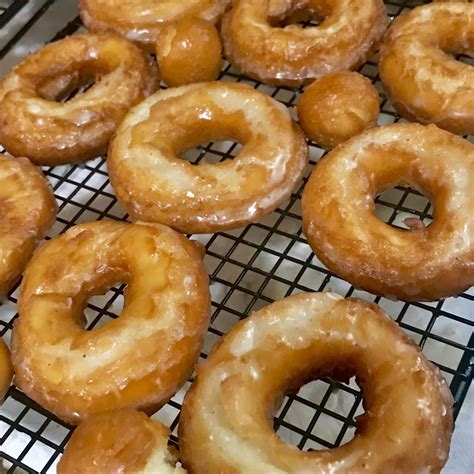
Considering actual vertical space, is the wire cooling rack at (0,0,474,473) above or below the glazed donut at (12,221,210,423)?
below

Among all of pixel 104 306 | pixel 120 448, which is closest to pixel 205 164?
pixel 104 306

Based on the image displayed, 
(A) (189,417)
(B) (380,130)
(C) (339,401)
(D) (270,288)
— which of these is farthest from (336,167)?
(A) (189,417)

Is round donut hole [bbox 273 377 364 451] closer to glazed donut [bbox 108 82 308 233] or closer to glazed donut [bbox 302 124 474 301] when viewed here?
glazed donut [bbox 302 124 474 301]

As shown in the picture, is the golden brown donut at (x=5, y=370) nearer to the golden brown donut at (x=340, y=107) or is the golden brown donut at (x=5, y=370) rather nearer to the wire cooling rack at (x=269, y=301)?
the wire cooling rack at (x=269, y=301)

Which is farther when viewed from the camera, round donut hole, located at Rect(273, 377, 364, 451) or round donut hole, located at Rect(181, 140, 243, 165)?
round donut hole, located at Rect(181, 140, 243, 165)

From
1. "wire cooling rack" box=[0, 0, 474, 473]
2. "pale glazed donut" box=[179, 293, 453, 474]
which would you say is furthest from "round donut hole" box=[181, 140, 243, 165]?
"pale glazed donut" box=[179, 293, 453, 474]

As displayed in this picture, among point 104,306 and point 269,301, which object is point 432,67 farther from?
point 104,306
